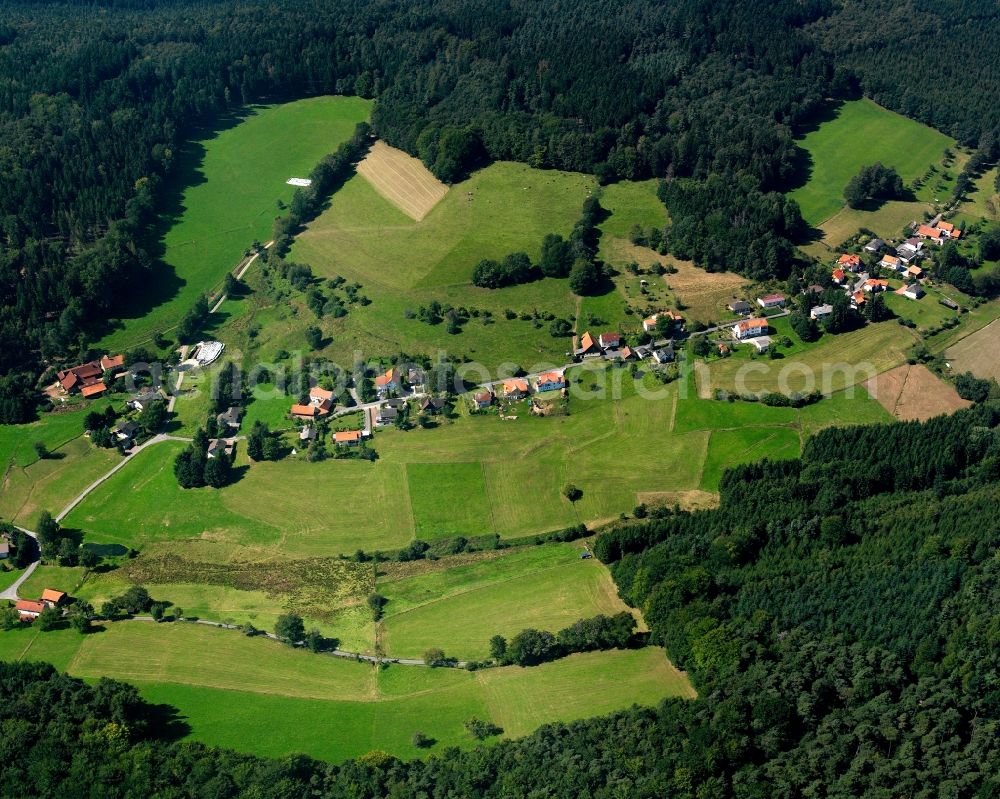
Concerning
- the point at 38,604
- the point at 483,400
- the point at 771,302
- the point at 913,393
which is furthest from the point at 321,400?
the point at 913,393

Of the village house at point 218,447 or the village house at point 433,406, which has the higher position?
the village house at point 433,406

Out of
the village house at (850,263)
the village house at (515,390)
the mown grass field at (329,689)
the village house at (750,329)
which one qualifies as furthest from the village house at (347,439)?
the village house at (850,263)

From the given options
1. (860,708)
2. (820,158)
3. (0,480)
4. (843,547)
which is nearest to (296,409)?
(0,480)

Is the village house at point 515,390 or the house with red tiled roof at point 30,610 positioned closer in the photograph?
the house with red tiled roof at point 30,610

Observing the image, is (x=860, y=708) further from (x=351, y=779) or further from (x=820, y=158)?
(x=820, y=158)

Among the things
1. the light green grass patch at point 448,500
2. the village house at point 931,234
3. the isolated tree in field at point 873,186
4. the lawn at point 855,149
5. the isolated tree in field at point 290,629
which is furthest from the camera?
the lawn at point 855,149

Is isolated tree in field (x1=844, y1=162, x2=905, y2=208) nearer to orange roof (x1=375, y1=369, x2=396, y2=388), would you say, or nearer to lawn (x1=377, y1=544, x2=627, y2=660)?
orange roof (x1=375, y1=369, x2=396, y2=388)

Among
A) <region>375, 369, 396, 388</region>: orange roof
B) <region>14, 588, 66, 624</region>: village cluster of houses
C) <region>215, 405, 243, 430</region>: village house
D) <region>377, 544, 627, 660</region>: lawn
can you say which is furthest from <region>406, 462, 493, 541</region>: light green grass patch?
<region>14, 588, 66, 624</region>: village cluster of houses

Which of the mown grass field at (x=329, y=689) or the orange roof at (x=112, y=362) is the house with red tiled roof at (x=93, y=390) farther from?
the mown grass field at (x=329, y=689)

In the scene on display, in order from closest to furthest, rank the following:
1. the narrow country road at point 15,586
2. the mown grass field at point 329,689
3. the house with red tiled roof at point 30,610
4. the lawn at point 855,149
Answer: the mown grass field at point 329,689 → the house with red tiled roof at point 30,610 → the narrow country road at point 15,586 → the lawn at point 855,149
